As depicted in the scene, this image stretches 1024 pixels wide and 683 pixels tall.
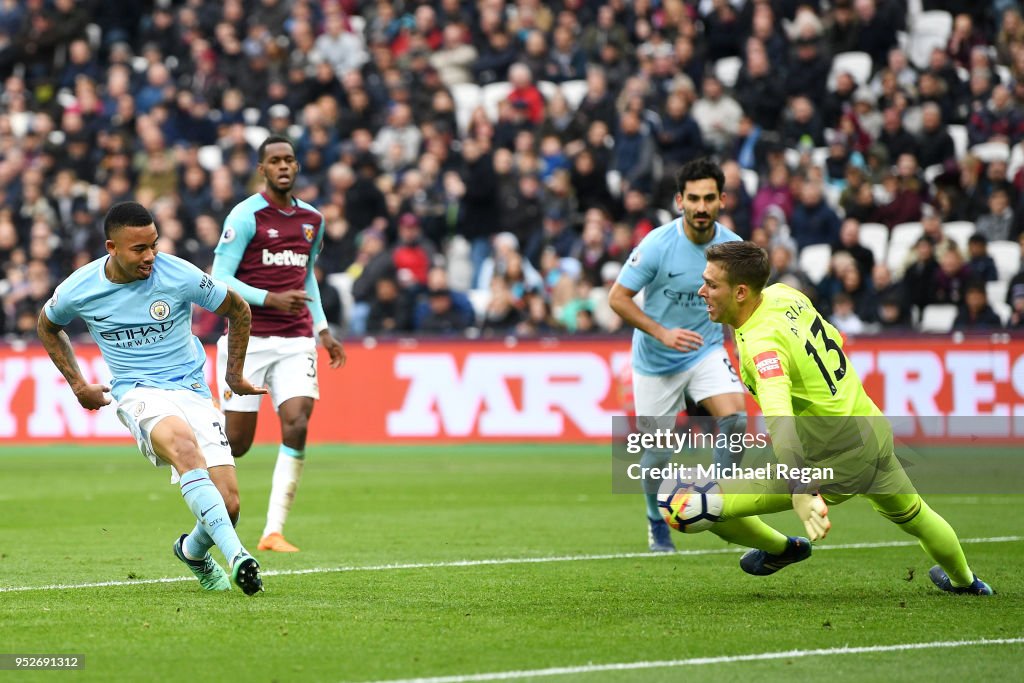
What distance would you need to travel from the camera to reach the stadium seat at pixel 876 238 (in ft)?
69.3

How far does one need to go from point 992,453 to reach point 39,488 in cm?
1064

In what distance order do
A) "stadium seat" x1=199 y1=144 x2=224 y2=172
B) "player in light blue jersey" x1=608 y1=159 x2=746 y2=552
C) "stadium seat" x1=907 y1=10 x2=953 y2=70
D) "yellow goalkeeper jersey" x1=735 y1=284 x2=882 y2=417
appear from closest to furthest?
"yellow goalkeeper jersey" x1=735 y1=284 x2=882 y2=417 < "player in light blue jersey" x1=608 y1=159 x2=746 y2=552 < "stadium seat" x1=907 y1=10 x2=953 y2=70 < "stadium seat" x1=199 y1=144 x2=224 y2=172

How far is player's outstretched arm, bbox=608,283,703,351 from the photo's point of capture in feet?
32.6

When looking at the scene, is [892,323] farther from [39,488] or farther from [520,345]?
[39,488]

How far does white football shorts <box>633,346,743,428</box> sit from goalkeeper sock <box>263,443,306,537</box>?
7.96 ft

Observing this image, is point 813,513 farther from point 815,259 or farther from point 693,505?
point 815,259

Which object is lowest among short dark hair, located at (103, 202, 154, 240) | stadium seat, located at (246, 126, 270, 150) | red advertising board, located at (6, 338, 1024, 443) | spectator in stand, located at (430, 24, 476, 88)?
red advertising board, located at (6, 338, 1024, 443)

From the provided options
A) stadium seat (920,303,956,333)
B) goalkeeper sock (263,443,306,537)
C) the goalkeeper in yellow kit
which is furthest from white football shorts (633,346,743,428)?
stadium seat (920,303,956,333)

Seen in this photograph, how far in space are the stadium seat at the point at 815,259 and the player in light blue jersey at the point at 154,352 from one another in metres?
13.5

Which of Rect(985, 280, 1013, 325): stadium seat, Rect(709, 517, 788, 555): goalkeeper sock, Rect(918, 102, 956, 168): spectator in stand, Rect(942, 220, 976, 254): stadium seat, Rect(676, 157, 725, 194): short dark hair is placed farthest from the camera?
Rect(918, 102, 956, 168): spectator in stand

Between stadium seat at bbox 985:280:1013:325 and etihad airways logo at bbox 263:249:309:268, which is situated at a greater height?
etihad airways logo at bbox 263:249:309:268

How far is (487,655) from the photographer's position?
6488mm

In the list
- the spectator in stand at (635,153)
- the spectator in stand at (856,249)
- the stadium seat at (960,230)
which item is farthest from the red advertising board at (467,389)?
the spectator in stand at (635,153)

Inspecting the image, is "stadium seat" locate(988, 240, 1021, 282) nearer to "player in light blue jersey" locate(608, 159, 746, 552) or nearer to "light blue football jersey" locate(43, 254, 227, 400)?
"player in light blue jersey" locate(608, 159, 746, 552)
